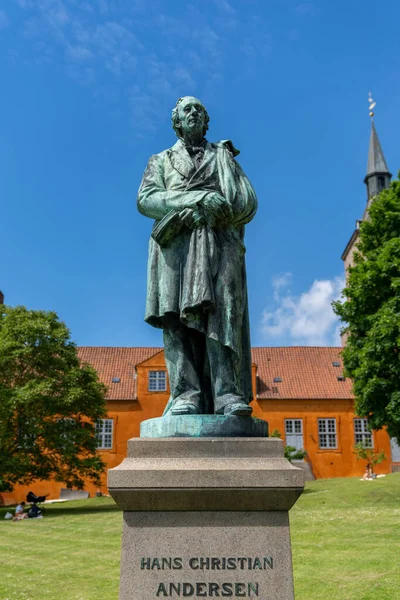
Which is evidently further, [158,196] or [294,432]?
[294,432]

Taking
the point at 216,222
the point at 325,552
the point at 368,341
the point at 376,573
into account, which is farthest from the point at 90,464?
the point at 216,222

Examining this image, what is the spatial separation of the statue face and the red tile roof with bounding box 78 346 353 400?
129 feet

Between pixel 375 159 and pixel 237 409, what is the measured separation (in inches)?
2592

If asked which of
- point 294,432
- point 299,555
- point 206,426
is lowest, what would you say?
point 299,555

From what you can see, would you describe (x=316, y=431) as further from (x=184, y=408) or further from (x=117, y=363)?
(x=184, y=408)

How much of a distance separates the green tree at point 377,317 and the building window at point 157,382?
808 inches

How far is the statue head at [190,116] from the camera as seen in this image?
492 centimetres

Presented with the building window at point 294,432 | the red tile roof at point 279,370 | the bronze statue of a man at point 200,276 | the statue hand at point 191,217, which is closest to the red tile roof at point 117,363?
the red tile roof at point 279,370

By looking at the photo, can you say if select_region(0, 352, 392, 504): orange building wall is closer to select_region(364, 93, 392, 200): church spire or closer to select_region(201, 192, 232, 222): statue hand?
select_region(364, 93, 392, 200): church spire

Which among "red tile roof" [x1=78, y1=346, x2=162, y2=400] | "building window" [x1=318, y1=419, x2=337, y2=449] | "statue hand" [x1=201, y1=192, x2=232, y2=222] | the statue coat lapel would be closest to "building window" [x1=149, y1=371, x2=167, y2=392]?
"red tile roof" [x1=78, y1=346, x2=162, y2=400]

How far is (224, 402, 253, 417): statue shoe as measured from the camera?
13.4ft

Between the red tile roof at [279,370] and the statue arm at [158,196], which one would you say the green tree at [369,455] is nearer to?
the red tile roof at [279,370]

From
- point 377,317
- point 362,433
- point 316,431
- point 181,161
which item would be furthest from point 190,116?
point 362,433

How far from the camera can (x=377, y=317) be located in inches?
880
